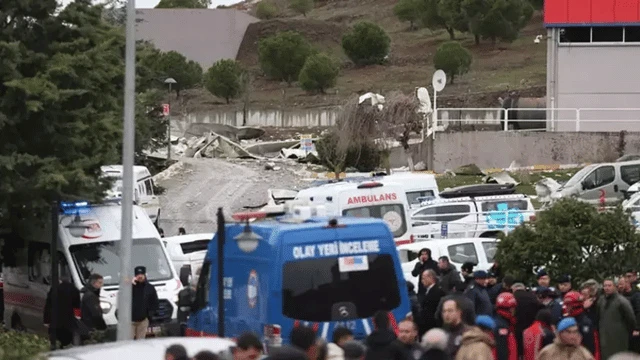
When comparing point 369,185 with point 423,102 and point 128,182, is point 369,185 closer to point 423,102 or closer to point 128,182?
point 128,182

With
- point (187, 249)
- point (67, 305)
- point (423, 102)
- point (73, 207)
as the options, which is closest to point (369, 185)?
point (187, 249)

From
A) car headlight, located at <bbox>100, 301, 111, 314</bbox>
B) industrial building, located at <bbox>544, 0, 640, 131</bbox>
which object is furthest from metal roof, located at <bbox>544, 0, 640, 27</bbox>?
car headlight, located at <bbox>100, 301, 111, 314</bbox>

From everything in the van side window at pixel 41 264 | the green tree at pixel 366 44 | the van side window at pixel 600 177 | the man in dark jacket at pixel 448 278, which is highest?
the green tree at pixel 366 44

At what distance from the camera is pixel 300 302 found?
14.0 meters

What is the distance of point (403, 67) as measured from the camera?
90.4 metres

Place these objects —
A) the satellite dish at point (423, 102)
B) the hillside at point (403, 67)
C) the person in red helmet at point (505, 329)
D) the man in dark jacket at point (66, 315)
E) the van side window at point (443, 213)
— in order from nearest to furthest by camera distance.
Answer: the person in red helmet at point (505, 329)
the man in dark jacket at point (66, 315)
the van side window at point (443, 213)
the satellite dish at point (423, 102)
the hillside at point (403, 67)

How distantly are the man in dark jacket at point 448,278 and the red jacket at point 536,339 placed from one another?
8.39ft

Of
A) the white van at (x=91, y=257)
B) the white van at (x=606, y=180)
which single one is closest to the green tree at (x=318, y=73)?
the white van at (x=606, y=180)

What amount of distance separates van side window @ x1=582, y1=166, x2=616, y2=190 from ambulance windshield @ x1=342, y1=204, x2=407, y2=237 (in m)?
12.2

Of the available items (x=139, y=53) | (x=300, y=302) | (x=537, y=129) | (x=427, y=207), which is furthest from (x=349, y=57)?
(x=300, y=302)

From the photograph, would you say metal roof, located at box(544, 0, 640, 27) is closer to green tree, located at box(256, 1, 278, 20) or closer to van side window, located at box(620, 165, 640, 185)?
van side window, located at box(620, 165, 640, 185)

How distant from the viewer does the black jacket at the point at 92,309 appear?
17812 millimetres

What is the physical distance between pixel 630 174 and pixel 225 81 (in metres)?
44.3

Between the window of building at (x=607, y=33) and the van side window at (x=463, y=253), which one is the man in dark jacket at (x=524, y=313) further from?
the window of building at (x=607, y=33)
